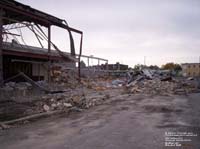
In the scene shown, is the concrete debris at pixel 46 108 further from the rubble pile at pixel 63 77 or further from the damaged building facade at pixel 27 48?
the rubble pile at pixel 63 77

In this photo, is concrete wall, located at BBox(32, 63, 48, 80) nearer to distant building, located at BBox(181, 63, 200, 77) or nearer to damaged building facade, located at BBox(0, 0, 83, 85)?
damaged building facade, located at BBox(0, 0, 83, 85)

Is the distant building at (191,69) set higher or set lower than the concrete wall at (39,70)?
higher

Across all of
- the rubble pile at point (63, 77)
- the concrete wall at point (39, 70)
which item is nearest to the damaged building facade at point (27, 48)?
the concrete wall at point (39, 70)

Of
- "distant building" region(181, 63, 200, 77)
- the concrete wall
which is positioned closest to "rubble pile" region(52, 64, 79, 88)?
the concrete wall

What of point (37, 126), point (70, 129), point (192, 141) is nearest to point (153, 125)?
point (192, 141)

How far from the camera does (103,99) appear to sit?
13031mm

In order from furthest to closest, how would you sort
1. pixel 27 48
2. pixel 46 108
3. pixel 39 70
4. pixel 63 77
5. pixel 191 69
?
pixel 191 69 < pixel 63 77 < pixel 39 70 < pixel 27 48 < pixel 46 108

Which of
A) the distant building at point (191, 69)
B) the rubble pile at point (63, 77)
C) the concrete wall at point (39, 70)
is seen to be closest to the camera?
the concrete wall at point (39, 70)

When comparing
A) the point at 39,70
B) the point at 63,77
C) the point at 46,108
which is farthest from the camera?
the point at 63,77

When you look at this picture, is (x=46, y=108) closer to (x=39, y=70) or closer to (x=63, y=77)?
(x=39, y=70)

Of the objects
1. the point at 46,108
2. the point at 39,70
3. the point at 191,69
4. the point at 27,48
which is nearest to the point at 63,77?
the point at 39,70

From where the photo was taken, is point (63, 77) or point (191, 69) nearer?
point (63, 77)

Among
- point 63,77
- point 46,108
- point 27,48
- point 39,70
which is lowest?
point 46,108

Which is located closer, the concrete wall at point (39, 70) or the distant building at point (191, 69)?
the concrete wall at point (39, 70)
